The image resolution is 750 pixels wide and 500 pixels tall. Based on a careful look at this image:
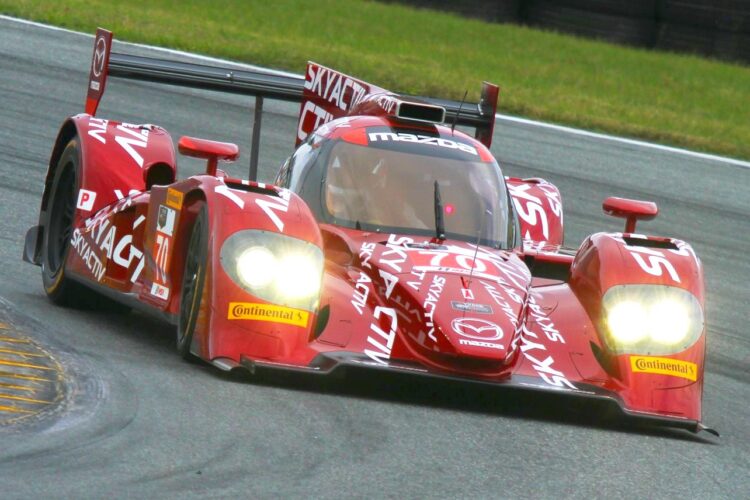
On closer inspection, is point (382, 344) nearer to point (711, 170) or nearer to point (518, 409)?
point (518, 409)

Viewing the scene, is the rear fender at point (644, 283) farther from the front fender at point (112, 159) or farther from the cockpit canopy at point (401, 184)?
the front fender at point (112, 159)

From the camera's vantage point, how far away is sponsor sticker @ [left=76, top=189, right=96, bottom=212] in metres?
8.34

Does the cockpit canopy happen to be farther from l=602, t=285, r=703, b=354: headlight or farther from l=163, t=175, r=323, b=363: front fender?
l=602, t=285, r=703, b=354: headlight

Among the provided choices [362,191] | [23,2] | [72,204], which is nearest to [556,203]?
[362,191]

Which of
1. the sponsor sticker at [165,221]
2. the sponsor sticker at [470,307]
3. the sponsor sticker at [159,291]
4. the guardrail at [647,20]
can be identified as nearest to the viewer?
the sponsor sticker at [470,307]

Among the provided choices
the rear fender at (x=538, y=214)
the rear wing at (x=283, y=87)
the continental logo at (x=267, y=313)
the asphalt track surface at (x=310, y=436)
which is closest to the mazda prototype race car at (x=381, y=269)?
the continental logo at (x=267, y=313)

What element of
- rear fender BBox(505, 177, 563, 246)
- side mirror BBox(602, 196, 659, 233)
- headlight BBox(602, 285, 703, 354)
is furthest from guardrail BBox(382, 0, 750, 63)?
headlight BBox(602, 285, 703, 354)

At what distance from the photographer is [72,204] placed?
8.73 m

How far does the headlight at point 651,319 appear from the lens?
689 centimetres

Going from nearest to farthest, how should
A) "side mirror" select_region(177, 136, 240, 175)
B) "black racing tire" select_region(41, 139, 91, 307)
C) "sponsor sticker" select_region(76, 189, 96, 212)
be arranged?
"side mirror" select_region(177, 136, 240, 175) < "black racing tire" select_region(41, 139, 91, 307) < "sponsor sticker" select_region(76, 189, 96, 212)

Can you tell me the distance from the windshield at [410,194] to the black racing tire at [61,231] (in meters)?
1.54

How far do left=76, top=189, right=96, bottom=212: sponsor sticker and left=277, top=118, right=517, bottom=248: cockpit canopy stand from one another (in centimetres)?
109

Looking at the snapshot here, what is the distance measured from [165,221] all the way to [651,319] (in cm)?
231

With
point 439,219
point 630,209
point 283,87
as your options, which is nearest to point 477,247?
point 439,219
